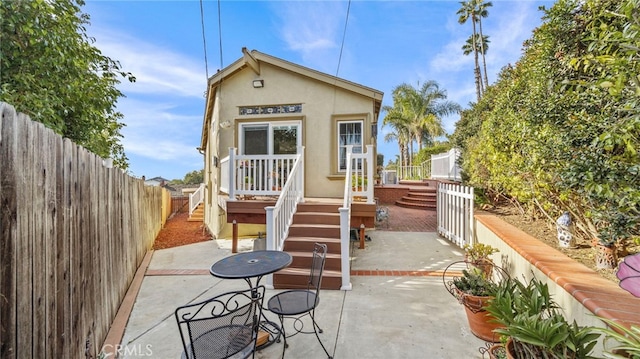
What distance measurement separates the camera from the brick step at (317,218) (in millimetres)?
5750

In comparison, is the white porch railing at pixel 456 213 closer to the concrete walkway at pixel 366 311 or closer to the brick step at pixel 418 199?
the concrete walkway at pixel 366 311

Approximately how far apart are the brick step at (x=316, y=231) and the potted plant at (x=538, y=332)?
3.30 metres

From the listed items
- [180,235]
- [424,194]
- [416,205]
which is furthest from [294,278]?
[424,194]

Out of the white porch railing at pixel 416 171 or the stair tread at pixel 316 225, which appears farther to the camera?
the white porch railing at pixel 416 171

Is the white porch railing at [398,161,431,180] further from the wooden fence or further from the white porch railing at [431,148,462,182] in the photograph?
the wooden fence

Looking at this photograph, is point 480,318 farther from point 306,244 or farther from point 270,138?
point 270,138

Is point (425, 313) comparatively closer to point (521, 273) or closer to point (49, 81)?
point (521, 273)

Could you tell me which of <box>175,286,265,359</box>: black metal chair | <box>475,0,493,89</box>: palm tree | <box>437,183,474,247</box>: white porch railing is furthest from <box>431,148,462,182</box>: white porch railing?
<box>475,0,493,89</box>: palm tree

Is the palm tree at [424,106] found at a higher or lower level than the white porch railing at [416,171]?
higher

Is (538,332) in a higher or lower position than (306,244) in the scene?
higher

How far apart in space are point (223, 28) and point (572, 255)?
8.79 meters
